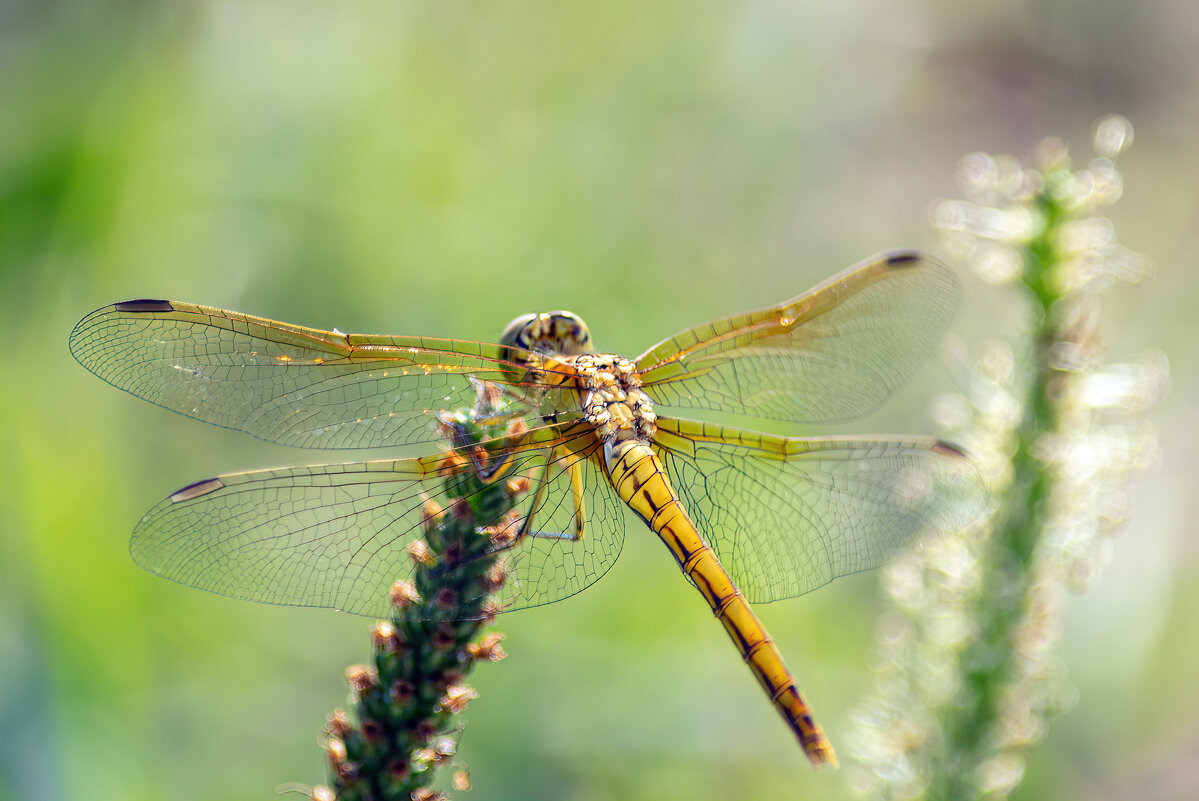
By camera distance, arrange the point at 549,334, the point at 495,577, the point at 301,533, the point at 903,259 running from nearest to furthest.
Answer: the point at 495,577 → the point at 301,533 → the point at 549,334 → the point at 903,259

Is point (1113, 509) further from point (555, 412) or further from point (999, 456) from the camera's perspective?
point (555, 412)

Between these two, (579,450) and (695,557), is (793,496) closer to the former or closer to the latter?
(695,557)

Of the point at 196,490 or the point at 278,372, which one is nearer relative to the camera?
the point at 196,490

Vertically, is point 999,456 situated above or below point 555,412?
below

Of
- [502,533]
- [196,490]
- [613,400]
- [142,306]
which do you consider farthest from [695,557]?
[142,306]

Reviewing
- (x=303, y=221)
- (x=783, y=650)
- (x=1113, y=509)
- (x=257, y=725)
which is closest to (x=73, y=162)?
(x=303, y=221)

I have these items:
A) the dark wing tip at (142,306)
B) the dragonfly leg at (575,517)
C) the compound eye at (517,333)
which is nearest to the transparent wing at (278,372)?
the dark wing tip at (142,306)

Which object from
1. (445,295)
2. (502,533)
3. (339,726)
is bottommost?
(339,726)
